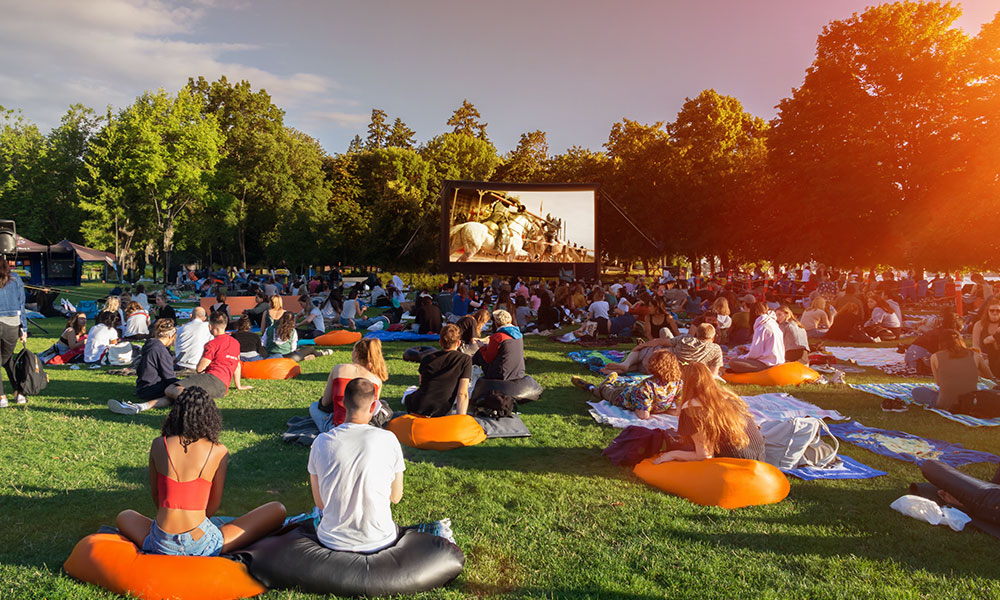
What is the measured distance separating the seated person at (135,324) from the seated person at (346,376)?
7.03 metres

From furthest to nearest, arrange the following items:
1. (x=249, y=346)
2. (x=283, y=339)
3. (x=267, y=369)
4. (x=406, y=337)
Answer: (x=406, y=337), (x=283, y=339), (x=249, y=346), (x=267, y=369)

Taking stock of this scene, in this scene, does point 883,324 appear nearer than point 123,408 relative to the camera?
No

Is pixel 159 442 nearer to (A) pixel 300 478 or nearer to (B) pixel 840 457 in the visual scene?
(A) pixel 300 478

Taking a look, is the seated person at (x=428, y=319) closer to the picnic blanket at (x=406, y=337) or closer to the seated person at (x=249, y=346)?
the picnic blanket at (x=406, y=337)

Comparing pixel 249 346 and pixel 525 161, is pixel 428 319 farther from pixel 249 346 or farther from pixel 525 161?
pixel 525 161

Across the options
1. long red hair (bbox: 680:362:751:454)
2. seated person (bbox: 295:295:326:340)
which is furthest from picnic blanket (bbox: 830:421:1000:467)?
seated person (bbox: 295:295:326:340)

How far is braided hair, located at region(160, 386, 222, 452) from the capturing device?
3.11m

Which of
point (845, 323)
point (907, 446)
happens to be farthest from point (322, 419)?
point (845, 323)

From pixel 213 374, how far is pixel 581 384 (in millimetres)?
4892

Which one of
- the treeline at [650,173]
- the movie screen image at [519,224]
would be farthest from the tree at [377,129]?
the movie screen image at [519,224]

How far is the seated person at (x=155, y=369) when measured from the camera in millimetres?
6988

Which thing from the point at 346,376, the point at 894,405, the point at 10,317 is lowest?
the point at 894,405

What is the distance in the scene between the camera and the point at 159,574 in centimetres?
300

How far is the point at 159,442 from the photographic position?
3166 mm
